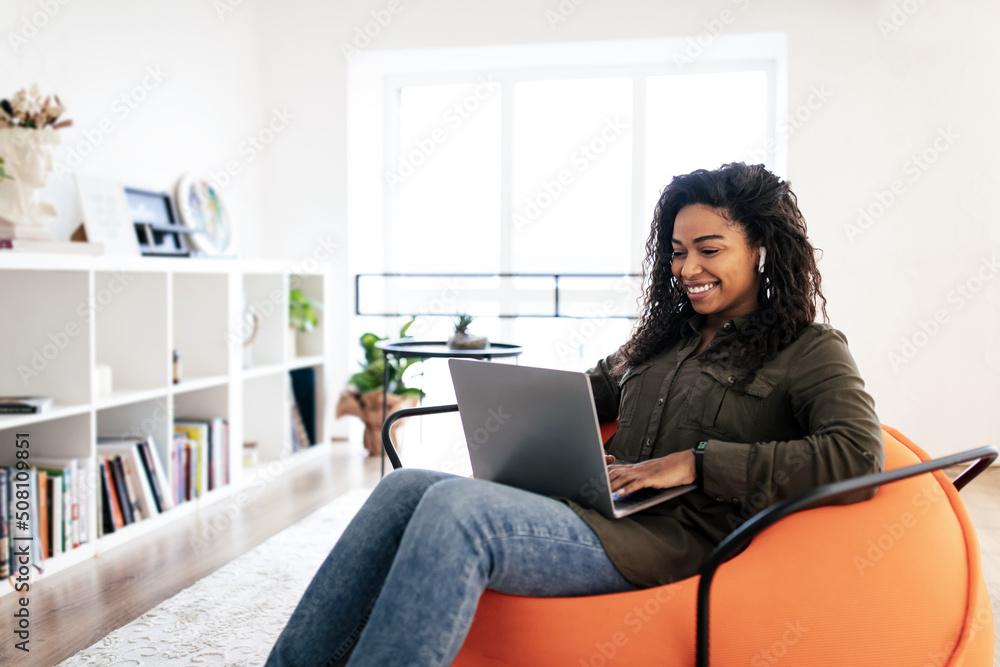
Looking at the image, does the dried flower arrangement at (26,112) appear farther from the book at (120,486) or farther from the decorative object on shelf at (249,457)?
the decorative object on shelf at (249,457)

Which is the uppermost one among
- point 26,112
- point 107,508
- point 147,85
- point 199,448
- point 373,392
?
point 147,85

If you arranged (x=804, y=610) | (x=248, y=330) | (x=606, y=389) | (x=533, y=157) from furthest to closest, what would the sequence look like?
(x=533, y=157)
(x=248, y=330)
(x=606, y=389)
(x=804, y=610)

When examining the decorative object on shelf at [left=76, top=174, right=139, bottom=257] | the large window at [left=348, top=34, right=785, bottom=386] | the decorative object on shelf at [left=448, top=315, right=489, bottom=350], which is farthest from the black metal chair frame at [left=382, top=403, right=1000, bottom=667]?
the large window at [left=348, top=34, right=785, bottom=386]

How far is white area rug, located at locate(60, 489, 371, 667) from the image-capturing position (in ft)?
5.95

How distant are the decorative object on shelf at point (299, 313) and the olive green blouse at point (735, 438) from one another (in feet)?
8.53

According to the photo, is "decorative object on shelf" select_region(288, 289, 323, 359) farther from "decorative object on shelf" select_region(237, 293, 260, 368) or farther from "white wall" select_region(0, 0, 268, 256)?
"white wall" select_region(0, 0, 268, 256)

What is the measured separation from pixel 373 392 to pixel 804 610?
2902mm

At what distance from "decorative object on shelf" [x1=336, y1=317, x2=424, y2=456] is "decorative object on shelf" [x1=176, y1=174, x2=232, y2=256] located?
834 millimetres

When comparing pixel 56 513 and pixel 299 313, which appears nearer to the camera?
pixel 56 513

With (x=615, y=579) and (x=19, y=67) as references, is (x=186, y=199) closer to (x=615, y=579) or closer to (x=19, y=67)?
(x=19, y=67)

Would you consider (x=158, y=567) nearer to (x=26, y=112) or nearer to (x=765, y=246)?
(x=26, y=112)

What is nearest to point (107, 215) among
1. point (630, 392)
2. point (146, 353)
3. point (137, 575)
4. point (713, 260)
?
point (146, 353)

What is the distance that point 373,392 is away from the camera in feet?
12.8

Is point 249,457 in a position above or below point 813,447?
below
